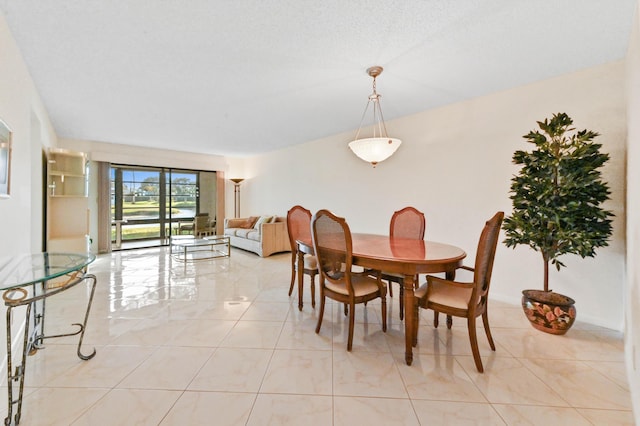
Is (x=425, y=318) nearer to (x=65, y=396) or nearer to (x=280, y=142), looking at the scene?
(x=65, y=396)

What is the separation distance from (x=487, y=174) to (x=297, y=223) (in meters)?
2.33

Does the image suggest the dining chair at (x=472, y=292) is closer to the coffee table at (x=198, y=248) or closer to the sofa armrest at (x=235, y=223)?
Result: the coffee table at (x=198, y=248)

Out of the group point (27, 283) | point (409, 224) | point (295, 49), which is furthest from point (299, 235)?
point (27, 283)

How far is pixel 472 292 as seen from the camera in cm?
177

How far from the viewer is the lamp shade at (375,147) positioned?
8.39ft

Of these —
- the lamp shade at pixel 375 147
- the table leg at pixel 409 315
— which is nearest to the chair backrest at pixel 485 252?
the table leg at pixel 409 315

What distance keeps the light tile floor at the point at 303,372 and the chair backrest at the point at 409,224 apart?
0.85m

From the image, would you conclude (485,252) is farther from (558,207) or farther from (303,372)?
(303,372)

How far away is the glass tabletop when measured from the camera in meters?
1.24

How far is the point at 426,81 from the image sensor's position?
275 cm

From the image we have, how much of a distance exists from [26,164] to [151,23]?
5.83ft

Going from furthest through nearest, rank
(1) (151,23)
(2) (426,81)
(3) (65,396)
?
1. (2) (426,81)
2. (1) (151,23)
3. (3) (65,396)

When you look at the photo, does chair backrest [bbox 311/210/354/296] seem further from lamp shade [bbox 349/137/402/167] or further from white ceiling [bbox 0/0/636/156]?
white ceiling [bbox 0/0/636/156]

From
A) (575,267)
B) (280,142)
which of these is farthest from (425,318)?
(280,142)
